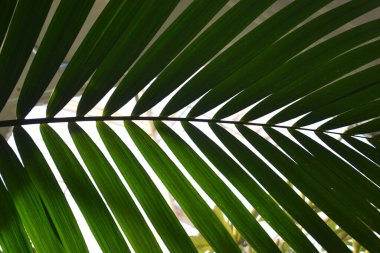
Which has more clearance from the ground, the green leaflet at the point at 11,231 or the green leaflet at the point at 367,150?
the green leaflet at the point at 11,231

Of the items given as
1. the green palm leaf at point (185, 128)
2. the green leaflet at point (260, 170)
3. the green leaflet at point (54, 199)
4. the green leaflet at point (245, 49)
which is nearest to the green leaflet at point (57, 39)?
the green palm leaf at point (185, 128)

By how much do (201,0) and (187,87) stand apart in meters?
0.15

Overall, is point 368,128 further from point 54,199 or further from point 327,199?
point 54,199

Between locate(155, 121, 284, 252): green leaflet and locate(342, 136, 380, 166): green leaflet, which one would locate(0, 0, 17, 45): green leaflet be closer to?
locate(155, 121, 284, 252): green leaflet

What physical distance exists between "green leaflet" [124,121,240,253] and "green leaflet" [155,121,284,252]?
3cm

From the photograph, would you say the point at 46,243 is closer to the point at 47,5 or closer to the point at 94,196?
the point at 94,196

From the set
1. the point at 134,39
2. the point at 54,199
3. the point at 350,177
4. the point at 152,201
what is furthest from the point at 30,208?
the point at 350,177

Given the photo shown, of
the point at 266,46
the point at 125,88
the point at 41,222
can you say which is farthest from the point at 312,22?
A: the point at 41,222

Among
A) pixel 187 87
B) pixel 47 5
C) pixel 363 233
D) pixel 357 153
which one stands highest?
pixel 47 5

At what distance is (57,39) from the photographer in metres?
0.64

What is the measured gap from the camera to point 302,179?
752mm

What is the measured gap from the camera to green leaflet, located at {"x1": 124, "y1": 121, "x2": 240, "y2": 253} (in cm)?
67

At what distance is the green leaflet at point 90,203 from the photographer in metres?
0.61

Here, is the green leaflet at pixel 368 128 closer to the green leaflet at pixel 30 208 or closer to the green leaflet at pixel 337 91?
the green leaflet at pixel 337 91
